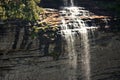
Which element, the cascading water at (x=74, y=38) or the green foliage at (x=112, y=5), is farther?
the green foliage at (x=112, y=5)

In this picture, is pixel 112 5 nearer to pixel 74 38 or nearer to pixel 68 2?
pixel 68 2

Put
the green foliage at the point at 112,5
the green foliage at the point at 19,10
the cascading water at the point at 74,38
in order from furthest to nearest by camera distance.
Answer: the green foliage at the point at 112,5 < the cascading water at the point at 74,38 < the green foliage at the point at 19,10

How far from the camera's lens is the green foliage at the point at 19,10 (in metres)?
15.5

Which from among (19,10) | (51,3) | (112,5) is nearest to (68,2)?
(51,3)

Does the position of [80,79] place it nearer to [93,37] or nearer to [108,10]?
[93,37]

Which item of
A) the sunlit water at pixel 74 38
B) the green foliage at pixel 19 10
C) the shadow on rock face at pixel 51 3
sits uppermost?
the shadow on rock face at pixel 51 3

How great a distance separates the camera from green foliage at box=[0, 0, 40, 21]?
15.5m

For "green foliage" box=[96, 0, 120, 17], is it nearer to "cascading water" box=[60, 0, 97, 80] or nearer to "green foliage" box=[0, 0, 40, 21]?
"cascading water" box=[60, 0, 97, 80]

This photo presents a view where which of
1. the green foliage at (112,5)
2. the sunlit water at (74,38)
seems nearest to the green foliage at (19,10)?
the sunlit water at (74,38)

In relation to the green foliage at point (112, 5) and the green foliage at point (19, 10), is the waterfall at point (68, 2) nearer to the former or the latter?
the green foliage at point (112, 5)

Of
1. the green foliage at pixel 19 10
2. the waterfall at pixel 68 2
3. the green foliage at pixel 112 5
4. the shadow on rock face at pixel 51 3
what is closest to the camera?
the green foliage at pixel 19 10

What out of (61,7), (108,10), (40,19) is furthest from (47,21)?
(108,10)

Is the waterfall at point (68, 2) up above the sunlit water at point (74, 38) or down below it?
above

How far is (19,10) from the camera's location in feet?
52.0
